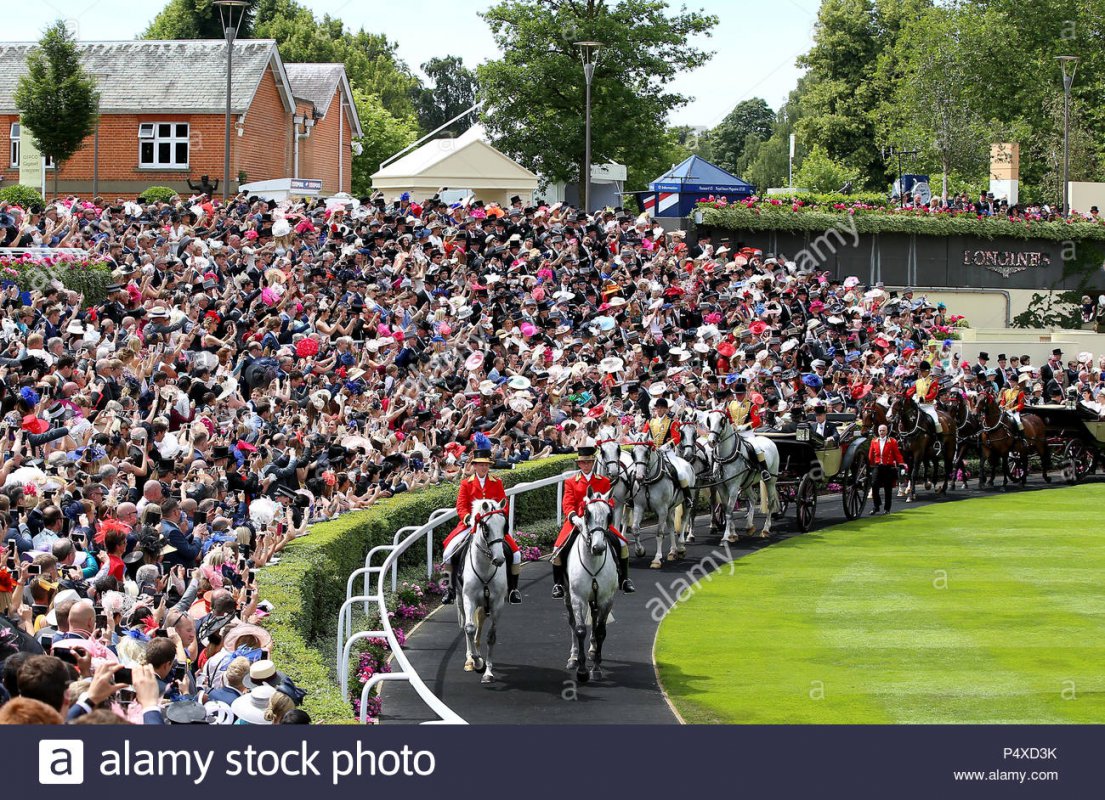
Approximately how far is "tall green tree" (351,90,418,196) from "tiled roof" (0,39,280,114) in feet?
80.3

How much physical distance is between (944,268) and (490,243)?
18.3 metres

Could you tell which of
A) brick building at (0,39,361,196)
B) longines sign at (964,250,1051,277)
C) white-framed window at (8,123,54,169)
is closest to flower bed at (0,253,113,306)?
brick building at (0,39,361,196)

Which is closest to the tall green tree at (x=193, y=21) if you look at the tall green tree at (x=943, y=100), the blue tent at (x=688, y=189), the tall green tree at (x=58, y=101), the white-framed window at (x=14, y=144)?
the white-framed window at (x=14, y=144)

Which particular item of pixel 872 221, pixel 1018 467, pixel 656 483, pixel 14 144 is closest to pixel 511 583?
pixel 656 483

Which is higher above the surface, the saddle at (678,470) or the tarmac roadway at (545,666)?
the saddle at (678,470)

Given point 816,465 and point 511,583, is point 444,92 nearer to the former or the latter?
point 816,465

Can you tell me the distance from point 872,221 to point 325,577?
30649 mm

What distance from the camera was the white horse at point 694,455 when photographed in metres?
22.0

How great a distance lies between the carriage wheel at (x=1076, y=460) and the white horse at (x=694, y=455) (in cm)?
1133

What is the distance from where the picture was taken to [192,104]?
155 ft

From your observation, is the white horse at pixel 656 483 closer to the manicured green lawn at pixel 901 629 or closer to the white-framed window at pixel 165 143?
the manicured green lawn at pixel 901 629
